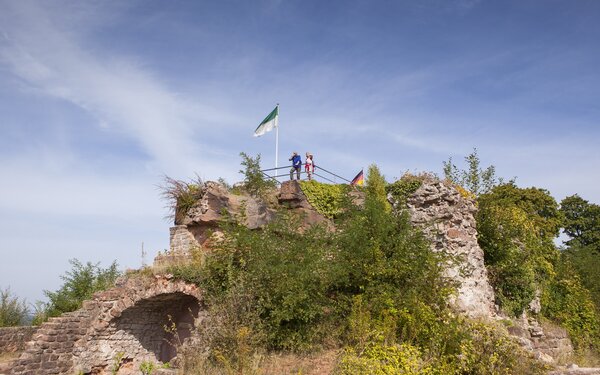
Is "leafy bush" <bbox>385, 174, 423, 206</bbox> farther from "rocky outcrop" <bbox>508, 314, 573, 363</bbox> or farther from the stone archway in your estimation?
the stone archway

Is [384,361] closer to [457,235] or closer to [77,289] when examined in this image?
[457,235]

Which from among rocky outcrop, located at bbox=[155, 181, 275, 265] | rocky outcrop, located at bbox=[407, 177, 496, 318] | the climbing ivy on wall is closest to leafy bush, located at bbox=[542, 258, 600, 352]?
rocky outcrop, located at bbox=[407, 177, 496, 318]

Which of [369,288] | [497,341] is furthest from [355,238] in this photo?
[497,341]

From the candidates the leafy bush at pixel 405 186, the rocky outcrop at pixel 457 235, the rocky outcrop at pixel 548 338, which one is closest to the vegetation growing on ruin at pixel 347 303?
the rocky outcrop at pixel 457 235

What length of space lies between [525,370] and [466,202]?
556 centimetres

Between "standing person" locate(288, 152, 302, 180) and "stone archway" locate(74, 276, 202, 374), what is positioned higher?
"standing person" locate(288, 152, 302, 180)

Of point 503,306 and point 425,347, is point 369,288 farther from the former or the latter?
point 503,306

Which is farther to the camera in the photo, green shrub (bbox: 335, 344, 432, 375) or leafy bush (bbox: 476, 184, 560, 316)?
leafy bush (bbox: 476, 184, 560, 316)

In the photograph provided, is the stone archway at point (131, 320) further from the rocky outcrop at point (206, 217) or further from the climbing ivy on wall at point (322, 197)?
the climbing ivy on wall at point (322, 197)

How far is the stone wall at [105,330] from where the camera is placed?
1197cm

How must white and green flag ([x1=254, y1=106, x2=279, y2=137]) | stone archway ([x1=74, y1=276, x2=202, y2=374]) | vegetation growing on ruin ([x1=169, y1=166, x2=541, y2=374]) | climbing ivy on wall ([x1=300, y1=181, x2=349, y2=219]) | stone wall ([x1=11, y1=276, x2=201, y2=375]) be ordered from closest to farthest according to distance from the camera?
1. vegetation growing on ruin ([x1=169, y1=166, x2=541, y2=374])
2. stone wall ([x1=11, y1=276, x2=201, y2=375])
3. stone archway ([x1=74, y1=276, x2=202, y2=374])
4. climbing ivy on wall ([x1=300, y1=181, x2=349, y2=219])
5. white and green flag ([x1=254, y1=106, x2=279, y2=137])

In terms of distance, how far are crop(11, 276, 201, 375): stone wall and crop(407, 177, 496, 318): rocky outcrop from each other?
6546 mm

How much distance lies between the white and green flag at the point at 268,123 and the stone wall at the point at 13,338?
10.8m

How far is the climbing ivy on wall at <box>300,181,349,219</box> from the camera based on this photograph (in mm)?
16656
